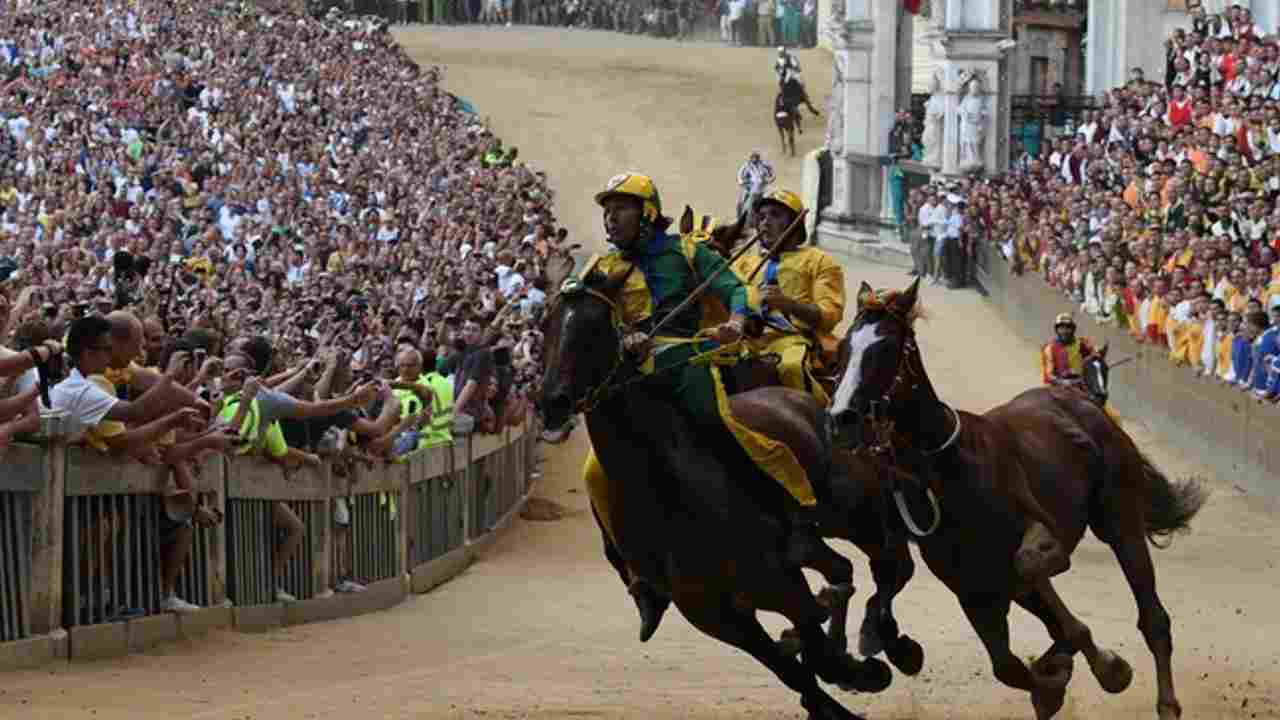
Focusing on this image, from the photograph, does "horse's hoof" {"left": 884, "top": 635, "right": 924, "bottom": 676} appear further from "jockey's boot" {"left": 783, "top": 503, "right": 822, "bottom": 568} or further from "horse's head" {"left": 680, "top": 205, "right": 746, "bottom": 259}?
"horse's head" {"left": 680, "top": 205, "right": 746, "bottom": 259}

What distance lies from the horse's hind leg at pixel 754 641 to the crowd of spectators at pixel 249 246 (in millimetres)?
2989

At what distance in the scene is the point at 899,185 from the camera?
169 feet

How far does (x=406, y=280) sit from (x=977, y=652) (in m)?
18.8

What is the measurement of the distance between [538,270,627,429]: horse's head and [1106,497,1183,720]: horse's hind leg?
3279 millimetres

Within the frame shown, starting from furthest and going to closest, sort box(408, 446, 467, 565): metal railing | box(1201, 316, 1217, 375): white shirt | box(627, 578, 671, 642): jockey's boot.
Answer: box(1201, 316, 1217, 375): white shirt
box(408, 446, 467, 565): metal railing
box(627, 578, 671, 642): jockey's boot

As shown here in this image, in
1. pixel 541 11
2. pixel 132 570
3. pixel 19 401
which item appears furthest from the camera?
pixel 541 11

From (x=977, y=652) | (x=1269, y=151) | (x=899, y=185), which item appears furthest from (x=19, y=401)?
(x=899, y=185)

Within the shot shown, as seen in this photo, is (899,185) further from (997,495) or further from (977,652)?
(997,495)

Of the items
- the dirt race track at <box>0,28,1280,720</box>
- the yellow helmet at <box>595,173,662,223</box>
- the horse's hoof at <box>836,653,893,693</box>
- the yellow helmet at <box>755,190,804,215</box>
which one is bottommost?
the dirt race track at <box>0,28,1280,720</box>

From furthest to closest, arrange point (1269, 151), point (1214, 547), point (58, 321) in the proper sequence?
point (1269, 151) < point (1214, 547) < point (58, 321)

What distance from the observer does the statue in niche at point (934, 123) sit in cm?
4859

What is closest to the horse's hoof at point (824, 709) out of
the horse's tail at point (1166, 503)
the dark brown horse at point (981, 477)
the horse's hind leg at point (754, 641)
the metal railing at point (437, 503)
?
the horse's hind leg at point (754, 641)

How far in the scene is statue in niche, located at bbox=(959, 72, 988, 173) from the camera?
4753 cm

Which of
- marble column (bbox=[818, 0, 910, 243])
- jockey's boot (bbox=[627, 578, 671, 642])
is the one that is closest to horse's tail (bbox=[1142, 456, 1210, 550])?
jockey's boot (bbox=[627, 578, 671, 642])
